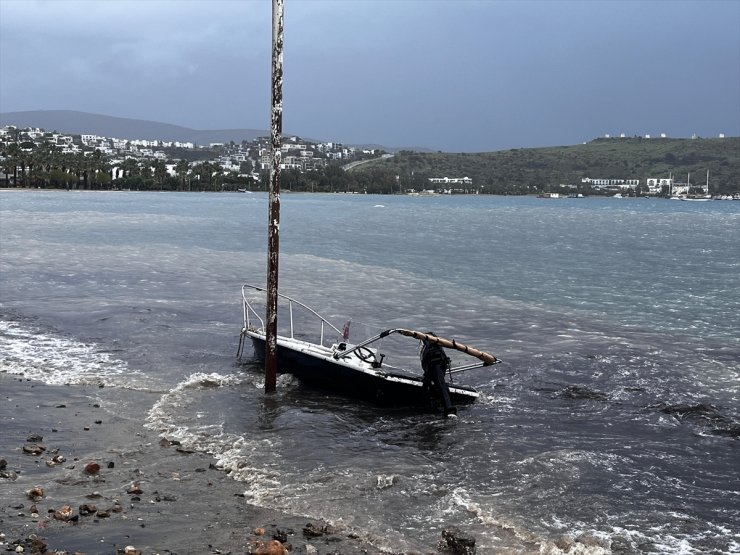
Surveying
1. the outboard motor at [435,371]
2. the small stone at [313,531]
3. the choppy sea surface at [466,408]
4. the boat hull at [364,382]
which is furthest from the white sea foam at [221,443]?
the outboard motor at [435,371]

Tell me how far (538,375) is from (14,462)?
12.0 meters

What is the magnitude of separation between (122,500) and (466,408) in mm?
7744

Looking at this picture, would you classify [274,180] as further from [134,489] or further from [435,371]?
[134,489]

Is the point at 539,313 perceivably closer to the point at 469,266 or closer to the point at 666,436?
the point at 666,436

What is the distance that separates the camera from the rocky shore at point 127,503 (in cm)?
921

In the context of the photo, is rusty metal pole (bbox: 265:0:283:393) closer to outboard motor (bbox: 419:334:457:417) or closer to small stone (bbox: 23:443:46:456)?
outboard motor (bbox: 419:334:457:417)

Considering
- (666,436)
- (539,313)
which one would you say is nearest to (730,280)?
(539,313)

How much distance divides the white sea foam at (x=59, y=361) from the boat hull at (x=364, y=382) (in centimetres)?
345

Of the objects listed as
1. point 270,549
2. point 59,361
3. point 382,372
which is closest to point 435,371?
point 382,372

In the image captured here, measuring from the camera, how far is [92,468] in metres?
11.5

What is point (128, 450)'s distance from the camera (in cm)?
1268

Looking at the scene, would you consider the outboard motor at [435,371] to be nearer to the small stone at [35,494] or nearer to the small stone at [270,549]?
the small stone at [270,549]

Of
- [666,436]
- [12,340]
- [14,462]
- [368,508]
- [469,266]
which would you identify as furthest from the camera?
[469,266]

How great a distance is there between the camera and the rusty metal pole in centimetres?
1515
